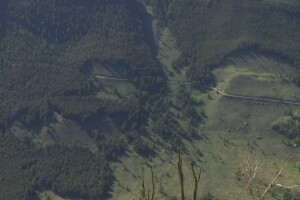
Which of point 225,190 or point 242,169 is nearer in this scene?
point 242,169

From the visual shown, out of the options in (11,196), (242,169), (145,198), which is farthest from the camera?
(11,196)

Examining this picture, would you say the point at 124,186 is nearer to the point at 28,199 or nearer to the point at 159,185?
the point at 159,185

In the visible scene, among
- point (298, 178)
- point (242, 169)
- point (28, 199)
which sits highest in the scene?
point (242, 169)

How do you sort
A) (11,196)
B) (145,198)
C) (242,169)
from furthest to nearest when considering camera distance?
(11,196) < (242,169) < (145,198)

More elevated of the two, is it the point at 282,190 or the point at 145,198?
the point at 145,198

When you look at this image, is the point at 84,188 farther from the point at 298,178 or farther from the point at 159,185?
the point at 298,178

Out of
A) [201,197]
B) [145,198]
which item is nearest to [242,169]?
[145,198]

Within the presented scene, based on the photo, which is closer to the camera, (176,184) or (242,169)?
(242,169)

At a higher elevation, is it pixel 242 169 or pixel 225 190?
pixel 242 169
